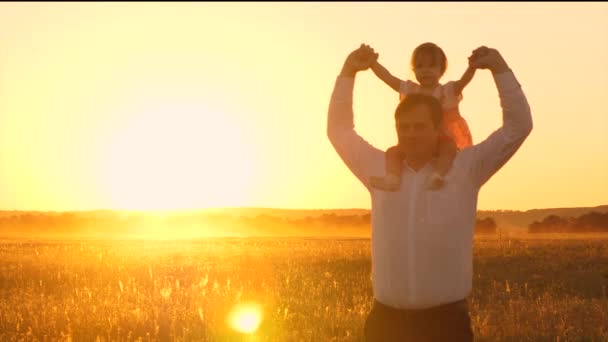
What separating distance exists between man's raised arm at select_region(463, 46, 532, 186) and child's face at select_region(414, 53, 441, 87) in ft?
5.27

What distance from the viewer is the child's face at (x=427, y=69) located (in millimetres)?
5266

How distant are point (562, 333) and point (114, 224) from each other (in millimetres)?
80408

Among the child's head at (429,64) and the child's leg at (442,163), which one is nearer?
the child's leg at (442,163)

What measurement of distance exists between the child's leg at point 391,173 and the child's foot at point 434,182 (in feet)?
0.50

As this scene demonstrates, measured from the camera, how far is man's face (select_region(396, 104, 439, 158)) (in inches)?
140

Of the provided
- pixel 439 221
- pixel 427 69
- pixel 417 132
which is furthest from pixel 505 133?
pixel 427 69

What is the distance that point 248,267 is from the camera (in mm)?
15539

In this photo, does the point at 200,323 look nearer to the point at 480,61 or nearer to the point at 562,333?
the point at 562,333

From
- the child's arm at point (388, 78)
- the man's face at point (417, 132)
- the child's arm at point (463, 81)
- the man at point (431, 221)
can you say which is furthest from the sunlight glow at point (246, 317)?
the man's face at point (417, 132)

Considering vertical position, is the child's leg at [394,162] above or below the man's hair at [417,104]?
below

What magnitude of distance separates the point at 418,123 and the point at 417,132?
49 mm

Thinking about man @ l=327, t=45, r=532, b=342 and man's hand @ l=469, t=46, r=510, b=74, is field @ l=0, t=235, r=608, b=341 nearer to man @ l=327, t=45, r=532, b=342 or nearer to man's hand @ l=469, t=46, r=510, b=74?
man @ l=327, t=45, r=532, b=342

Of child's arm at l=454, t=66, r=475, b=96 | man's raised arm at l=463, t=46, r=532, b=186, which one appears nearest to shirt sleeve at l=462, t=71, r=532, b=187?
man's raised arm at l=463, t=46, r=532, b=186

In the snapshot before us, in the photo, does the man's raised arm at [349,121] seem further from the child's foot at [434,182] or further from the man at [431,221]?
the child's foot at [434,182]
